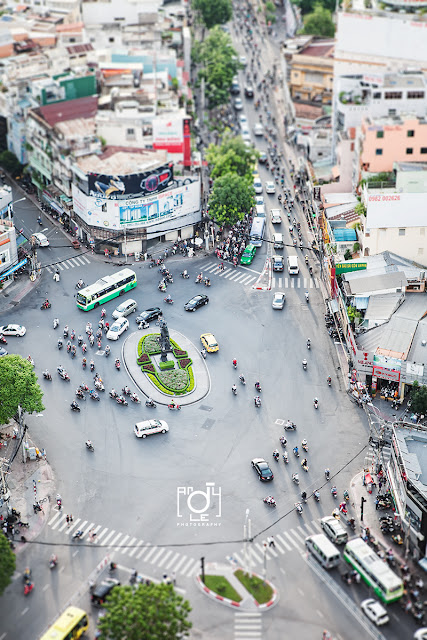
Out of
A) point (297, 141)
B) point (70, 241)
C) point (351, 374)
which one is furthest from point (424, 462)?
point (297, 141)

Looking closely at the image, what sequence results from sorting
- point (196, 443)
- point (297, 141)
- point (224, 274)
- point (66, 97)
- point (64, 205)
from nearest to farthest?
point (196, 443), point (224, 274), point (64, 205), point (66, 97), point (297, 141)

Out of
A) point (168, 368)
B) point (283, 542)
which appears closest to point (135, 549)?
point (283, 542)

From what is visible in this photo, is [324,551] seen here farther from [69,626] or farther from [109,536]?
[69,626]

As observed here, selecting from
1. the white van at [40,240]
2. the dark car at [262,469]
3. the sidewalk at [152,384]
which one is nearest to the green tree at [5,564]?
the dark car at [262,469]

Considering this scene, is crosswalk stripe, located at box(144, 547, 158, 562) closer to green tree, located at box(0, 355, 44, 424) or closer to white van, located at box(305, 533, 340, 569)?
white van, located at box(305, 533, 340, 569)

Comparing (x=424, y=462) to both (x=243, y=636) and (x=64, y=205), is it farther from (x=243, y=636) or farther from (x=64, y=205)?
(x=64, y=205)

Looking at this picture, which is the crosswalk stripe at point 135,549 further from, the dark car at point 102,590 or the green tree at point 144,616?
the green tree at point 144,616
